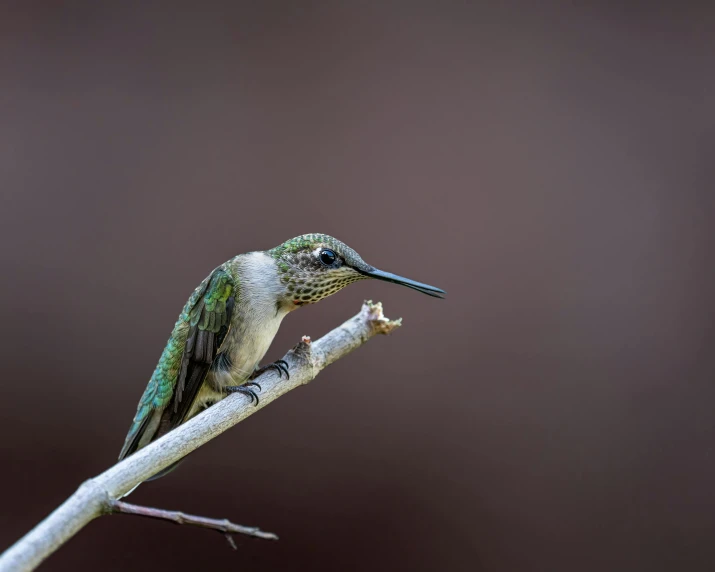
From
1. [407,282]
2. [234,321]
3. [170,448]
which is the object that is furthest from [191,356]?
[407,282]

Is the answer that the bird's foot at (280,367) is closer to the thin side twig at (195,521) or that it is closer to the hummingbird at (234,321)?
the hummingbird at (234,321)

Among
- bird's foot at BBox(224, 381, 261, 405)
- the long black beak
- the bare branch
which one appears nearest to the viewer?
the bare branch

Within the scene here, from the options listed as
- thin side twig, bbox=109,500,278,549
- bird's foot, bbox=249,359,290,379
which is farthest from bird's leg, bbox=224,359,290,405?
thin side twig, bbox=109,500,278,549

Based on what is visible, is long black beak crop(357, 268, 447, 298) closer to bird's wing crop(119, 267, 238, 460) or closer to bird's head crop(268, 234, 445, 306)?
bird's head crop(268, 234, 445, 306)

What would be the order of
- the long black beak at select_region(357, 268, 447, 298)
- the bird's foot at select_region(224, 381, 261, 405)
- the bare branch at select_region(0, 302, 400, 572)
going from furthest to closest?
the bird's foot at select_region(224, 381, 261, 405) < the long black beak at select_region(357, 268, 447, 298) < the bare branch at select_region(0, 302, 400, 572)

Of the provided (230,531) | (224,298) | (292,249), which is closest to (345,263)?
(292,249)

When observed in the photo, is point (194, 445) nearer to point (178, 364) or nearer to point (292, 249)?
point (178, 364)
